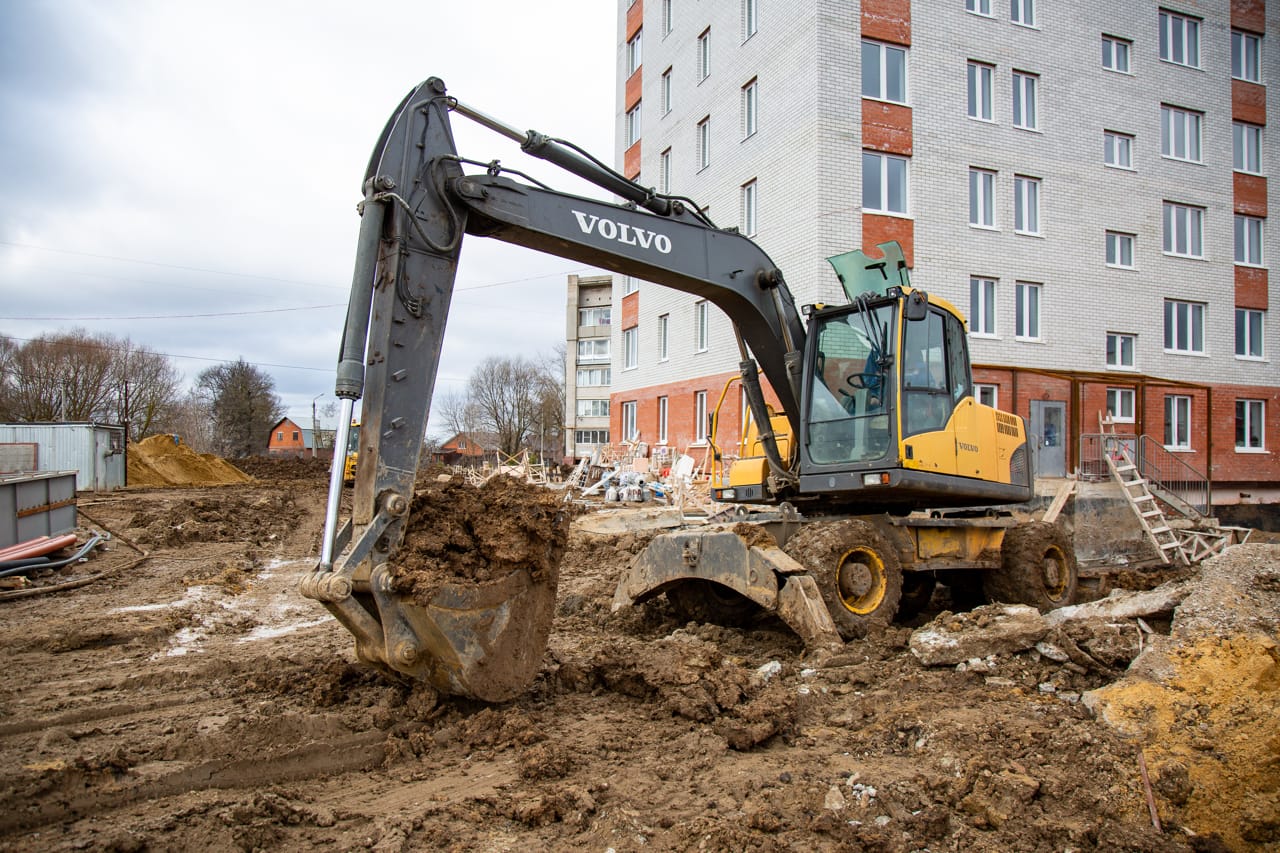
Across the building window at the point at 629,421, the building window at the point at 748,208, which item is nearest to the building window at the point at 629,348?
the building window at the point at 629,421

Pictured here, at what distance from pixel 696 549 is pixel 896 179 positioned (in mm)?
17029

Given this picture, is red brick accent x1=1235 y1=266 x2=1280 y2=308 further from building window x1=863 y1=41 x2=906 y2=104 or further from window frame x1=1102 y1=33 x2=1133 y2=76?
building window x1=863 y1=41 x2=906 y2=104

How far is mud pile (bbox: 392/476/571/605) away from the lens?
4.36m

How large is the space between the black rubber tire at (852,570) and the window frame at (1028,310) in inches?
671

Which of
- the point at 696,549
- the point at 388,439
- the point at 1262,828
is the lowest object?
the point at 1262,828

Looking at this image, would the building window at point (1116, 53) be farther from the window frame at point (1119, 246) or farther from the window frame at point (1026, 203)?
the window frame at point (1119, 246)

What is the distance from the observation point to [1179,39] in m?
24.8

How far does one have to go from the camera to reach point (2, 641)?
7.02m

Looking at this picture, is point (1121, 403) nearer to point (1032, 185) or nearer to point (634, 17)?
point (1032, 185)

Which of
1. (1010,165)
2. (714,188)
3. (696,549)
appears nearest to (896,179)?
(1010,165)

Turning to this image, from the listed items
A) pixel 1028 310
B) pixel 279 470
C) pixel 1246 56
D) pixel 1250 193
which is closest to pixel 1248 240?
pixel 1250 193

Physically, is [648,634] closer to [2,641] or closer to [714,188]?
[2,641]

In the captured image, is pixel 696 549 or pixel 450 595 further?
pixel 696 549

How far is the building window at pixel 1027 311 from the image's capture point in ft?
72.4
